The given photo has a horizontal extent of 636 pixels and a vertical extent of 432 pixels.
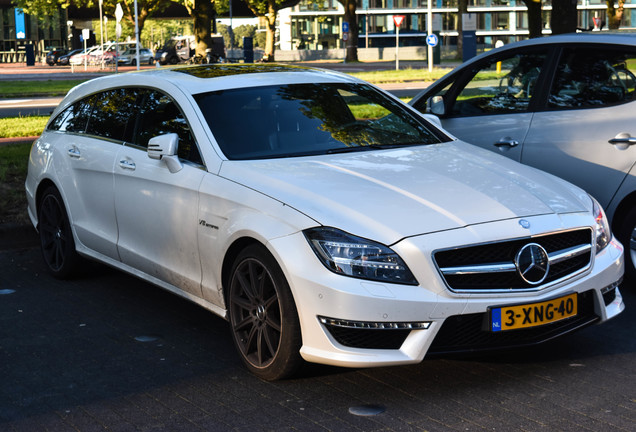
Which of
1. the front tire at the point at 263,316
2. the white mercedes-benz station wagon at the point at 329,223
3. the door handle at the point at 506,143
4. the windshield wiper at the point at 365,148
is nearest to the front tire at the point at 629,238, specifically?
the door handle at the point at 506,143

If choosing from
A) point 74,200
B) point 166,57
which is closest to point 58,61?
point 166,57

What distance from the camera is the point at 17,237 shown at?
8508 mm

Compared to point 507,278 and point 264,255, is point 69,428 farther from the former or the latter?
point 507,278

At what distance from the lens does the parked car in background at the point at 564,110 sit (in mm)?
6359

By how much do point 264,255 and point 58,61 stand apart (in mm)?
64863

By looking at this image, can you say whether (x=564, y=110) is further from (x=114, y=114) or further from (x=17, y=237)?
(x=17, y=237)

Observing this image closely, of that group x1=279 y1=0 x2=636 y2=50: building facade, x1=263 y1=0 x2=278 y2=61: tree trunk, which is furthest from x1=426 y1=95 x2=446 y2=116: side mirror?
x1=279 y1=0 x2=636 y2=50: building facade

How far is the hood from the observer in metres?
4.43

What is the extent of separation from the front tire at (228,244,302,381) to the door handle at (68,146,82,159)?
2.31m

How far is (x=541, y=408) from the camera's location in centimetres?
427

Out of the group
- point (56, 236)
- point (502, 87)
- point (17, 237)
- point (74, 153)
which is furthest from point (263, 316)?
point (17, 237)

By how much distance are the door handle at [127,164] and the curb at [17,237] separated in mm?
2823

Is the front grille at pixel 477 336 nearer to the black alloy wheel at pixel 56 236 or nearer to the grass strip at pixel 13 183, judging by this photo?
the black alloy wheel at pixel 56 236

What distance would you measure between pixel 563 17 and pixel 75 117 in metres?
11.1
